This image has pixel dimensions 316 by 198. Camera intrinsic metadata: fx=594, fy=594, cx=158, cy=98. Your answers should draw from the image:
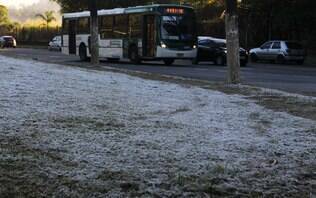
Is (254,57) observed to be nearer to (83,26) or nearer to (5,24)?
(83,26)

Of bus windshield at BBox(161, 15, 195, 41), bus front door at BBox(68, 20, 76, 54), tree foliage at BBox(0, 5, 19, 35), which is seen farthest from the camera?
tree foliage at BBox(0, 5, 19, 35)

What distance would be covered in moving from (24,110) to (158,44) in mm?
21462

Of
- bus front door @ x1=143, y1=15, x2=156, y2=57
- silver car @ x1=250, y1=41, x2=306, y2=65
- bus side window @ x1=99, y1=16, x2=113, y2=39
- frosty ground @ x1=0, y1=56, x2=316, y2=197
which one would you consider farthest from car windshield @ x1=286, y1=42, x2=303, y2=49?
frosty ground @ x1=0, y1=56, x2=316, y2=197

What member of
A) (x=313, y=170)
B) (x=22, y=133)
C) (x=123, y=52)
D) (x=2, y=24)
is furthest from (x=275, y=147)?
(x=2, y=24)

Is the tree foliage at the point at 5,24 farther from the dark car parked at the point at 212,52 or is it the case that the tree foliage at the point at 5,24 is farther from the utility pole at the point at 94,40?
the utility pole at the point at 94,40

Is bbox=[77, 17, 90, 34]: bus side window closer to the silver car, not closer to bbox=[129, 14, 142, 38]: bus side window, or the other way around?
bbox=[129, 14, 142, 38]: bus side window

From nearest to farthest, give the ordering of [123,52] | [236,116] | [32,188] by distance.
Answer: [32,188] → [236,116] → [123,52]

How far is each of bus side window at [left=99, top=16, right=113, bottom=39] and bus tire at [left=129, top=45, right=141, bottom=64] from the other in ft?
7.25

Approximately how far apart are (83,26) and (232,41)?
785 inches

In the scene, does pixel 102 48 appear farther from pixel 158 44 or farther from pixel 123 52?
pixel 158 44

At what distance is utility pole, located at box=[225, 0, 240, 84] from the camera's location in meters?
16.7

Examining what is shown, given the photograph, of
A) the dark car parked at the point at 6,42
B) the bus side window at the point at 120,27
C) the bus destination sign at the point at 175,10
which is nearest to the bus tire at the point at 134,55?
the bus side window at the point at 120,27

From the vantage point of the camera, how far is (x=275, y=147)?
668cm

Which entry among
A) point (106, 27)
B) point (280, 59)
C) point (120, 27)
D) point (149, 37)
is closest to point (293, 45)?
point (280, 59)
